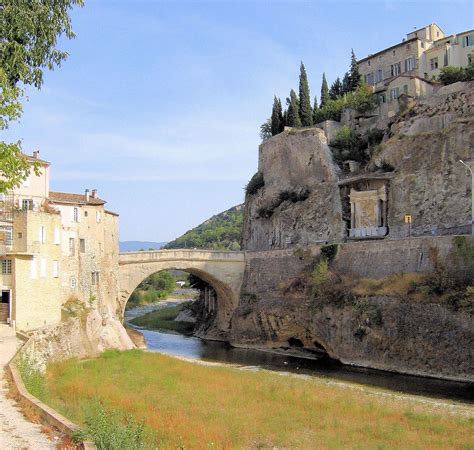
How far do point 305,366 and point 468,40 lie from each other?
143ft

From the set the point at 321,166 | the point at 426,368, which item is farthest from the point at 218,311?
the point at 426,368

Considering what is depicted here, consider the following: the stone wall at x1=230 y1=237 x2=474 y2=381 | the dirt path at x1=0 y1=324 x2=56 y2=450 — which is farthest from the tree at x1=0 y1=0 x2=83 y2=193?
the stone wall at x1=230 y1=237 x2=474 y2=381

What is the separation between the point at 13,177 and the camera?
15328mm

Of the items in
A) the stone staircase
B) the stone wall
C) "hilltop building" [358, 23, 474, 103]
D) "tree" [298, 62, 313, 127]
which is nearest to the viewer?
the stone staircase

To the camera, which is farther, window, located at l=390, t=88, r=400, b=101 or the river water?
window, located at l=390, t=88, r=400, b=101

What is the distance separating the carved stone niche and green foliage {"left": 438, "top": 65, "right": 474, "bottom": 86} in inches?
555

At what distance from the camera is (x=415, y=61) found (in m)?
70.4

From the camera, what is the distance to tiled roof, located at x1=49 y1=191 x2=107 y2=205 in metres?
41.7

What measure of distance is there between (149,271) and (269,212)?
19.5m

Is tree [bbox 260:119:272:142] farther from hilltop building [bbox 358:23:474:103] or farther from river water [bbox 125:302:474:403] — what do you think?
river water [bbox 125:302:474:403]

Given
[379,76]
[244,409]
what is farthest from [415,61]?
[244,409]

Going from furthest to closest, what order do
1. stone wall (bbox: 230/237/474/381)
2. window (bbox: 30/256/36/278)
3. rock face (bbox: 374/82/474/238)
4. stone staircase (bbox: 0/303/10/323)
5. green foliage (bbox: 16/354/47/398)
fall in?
rock face (bbox: 374/82/474/238) → stone wall (bbox: 230/237/474/381) → window (bbox: 30/256/36/278) → stone staircase (bbox: 0/303/10/323) → green foliage (bbox: 16/354/47/398)

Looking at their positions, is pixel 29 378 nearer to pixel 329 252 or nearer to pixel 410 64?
pixel 329 252

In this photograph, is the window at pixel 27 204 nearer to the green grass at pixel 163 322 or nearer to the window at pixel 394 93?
the green grass at pixel 163 322
